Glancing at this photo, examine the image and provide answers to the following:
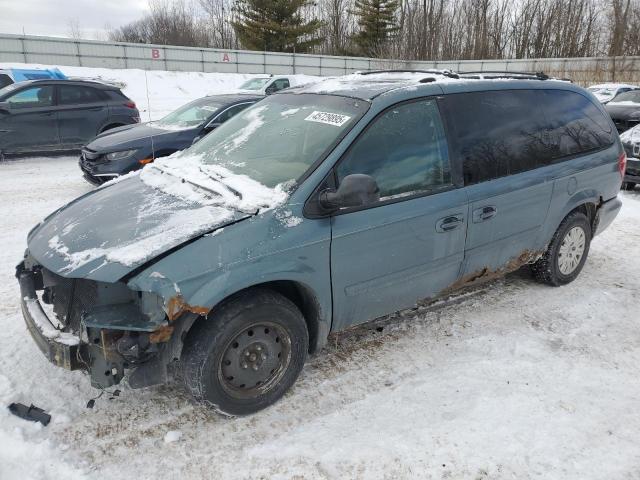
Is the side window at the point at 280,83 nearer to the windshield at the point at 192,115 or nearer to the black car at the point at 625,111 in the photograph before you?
the windshield at the point at 192,115

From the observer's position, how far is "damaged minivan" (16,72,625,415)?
8.54 feet

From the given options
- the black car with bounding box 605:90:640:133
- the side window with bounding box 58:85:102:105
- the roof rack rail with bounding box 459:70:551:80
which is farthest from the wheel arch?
the black car with bounding box 605:90:640:133

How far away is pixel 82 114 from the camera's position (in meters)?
10.3

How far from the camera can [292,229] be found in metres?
2.84

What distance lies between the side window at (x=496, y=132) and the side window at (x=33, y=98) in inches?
359

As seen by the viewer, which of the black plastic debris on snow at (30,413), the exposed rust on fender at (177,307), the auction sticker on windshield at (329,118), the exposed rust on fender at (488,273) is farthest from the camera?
the exposed rust on fender at (488,273)

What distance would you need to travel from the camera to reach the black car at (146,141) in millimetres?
7207

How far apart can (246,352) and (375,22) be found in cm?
5060

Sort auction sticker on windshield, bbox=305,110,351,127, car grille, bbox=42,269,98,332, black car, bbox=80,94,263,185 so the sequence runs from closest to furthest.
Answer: car grille, bbox=42,269,98,332, auction sticker on windshield, bbox=305,110,351,127, black car, bbox=80,94,263,185

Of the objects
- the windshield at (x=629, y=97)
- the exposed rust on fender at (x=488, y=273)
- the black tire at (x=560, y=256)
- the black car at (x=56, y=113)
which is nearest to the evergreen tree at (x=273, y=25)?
the windshield at (x=629, y=97)

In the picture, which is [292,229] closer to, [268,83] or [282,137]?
[282,137]

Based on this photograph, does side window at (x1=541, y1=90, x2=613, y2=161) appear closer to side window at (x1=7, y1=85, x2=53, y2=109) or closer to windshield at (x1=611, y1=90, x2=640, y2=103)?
side window at (x1=7, y1=85, x2=53, y2=109)

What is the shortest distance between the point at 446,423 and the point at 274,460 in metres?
1.03

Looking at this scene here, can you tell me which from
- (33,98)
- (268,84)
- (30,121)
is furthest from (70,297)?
(268,84)
